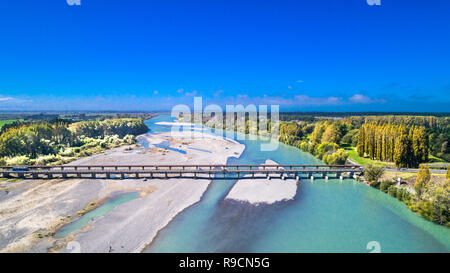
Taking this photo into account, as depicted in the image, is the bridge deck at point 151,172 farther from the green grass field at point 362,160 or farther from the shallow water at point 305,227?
the green grass field at point 362,160

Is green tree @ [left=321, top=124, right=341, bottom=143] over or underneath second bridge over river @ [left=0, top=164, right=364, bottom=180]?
over

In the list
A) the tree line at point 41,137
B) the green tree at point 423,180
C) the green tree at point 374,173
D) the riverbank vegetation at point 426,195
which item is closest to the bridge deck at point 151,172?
the green tree at point 374,173

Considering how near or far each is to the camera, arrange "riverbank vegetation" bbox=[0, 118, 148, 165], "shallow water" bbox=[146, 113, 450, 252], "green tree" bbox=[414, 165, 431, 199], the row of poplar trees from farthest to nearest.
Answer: "riverbank vegetation" bbox=[0, 118, 148, 165] < the row of poplar trees < "green tree" bbox=[414, 165, 431, 199] < "shallow water" bbox=[146, 113, 450, 252]

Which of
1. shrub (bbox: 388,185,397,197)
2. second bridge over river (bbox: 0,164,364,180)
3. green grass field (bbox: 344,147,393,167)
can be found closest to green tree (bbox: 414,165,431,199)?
shrub (bbox: 388,185,397,197)

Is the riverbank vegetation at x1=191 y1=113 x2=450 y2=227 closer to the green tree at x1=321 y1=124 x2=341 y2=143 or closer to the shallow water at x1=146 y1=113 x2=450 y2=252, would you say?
the green tree at x1=321 y1=124 x2=341 y2=143
